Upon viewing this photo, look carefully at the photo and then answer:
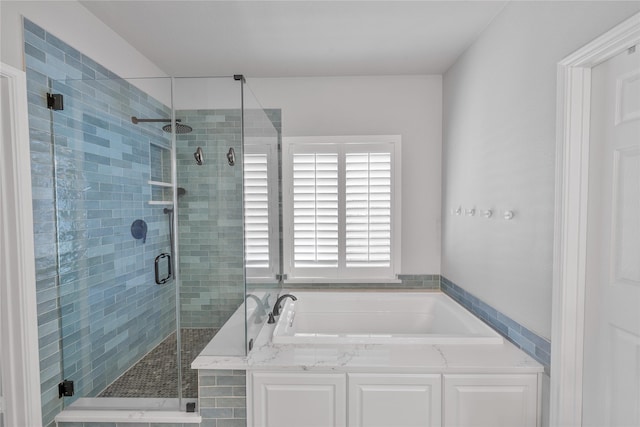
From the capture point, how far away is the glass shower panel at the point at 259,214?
1.75m

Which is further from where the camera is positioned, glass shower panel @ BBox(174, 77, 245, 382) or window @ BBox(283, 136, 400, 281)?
Result: window @ BBox(283, 136, 400, 281)

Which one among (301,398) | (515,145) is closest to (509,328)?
(515,145)

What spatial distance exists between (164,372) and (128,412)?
0.28m

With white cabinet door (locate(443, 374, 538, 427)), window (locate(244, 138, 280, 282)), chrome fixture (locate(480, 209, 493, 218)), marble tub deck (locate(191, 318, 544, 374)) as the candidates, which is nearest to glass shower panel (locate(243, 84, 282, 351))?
window (locate(244, 138, 280, 282))

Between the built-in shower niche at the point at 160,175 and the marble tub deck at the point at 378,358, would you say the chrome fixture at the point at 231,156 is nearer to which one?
the built-in shower niche at the point at 160,175

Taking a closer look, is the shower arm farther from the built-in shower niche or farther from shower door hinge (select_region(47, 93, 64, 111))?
shower door hinge (select_region(47, 93, 64, 111))

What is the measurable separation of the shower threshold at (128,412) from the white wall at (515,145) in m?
1.89

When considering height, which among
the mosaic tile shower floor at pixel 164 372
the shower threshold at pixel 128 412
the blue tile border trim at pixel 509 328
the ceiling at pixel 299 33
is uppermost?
the ceiling at pixel 299 33

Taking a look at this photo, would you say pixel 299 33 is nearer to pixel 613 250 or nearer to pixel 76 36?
pixel 76 36

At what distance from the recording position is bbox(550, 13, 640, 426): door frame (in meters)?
1.34

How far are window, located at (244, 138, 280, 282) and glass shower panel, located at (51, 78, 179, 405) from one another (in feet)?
1.42

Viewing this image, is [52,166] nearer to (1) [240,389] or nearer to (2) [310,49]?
(1) [240,389]

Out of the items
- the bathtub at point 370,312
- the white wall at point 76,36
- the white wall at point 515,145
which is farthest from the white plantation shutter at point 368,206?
the white wall at point 76,36

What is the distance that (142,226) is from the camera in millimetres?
1892
